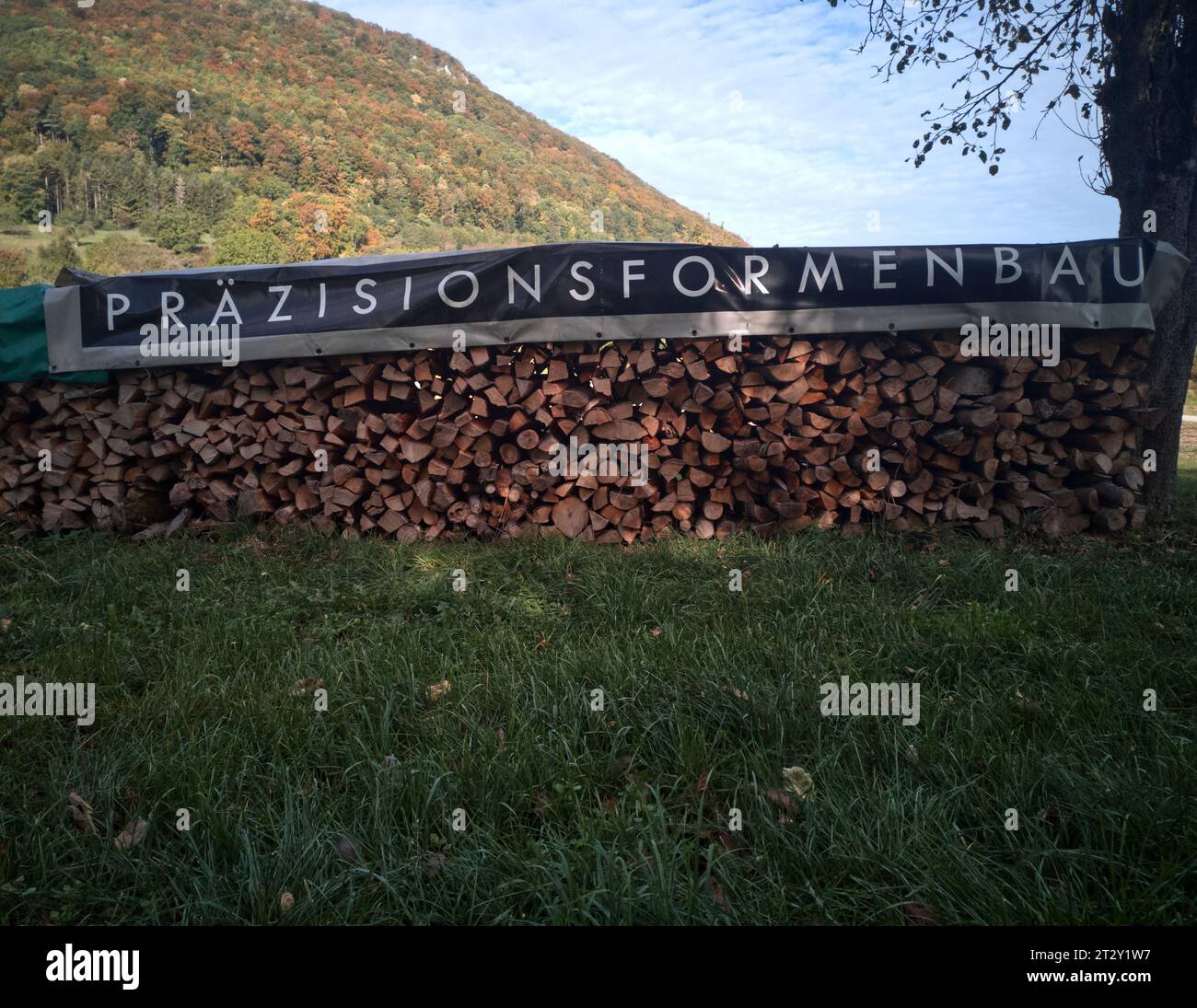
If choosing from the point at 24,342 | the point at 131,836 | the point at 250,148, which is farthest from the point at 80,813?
the point at 250,148

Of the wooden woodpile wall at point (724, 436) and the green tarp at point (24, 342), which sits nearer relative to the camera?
the wooden woodpile wall at point (724, 436)

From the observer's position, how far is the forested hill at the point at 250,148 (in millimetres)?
24641

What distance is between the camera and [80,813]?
72.7 inches

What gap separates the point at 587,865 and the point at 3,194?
1311 inches

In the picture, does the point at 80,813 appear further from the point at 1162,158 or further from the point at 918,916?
the point at 1162,158

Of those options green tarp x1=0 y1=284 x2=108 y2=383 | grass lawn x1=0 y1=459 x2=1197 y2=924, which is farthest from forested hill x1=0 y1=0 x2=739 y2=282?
grass lawn x1=0 y1=459 x2=1197 y2=924

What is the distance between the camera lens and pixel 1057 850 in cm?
155

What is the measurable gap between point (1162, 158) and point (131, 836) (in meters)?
6.78

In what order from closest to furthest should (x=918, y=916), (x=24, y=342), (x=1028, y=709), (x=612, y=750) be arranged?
(x=918, y=916) < (x=612, y=750) < (x=1028, y=709) < (x=24, y=342)

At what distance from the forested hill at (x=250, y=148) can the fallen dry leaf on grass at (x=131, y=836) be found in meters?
20.6

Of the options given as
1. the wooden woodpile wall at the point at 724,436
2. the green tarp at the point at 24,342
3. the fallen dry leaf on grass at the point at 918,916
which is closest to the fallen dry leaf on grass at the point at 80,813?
the fallen dry leaf on grass at the point at 918,916

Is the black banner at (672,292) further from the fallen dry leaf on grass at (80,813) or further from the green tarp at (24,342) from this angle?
the fallen dry leaf on grass at (80,813)

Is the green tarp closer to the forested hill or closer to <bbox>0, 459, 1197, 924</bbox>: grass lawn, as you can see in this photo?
<bbox>0, 459, 1197, 924</bbox>: grass lawn
